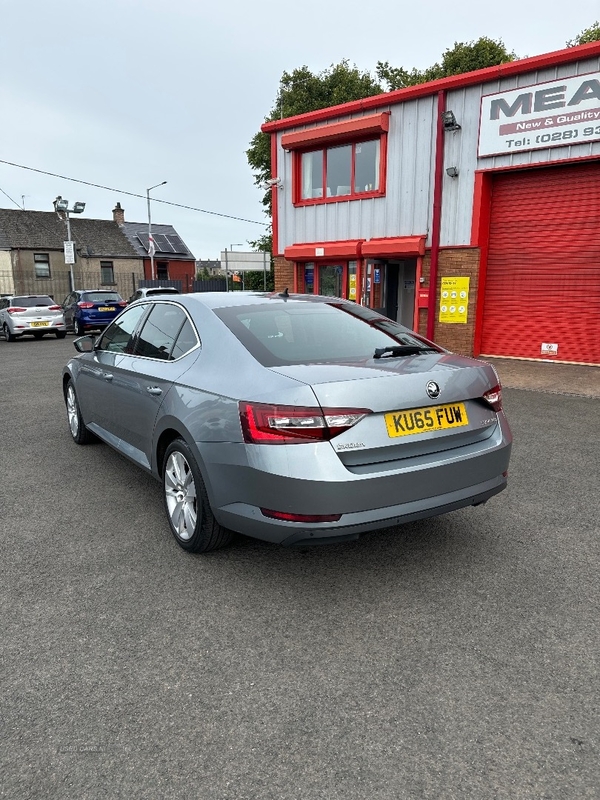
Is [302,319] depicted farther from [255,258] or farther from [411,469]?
[255,258]

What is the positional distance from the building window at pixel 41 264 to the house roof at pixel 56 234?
57 cm

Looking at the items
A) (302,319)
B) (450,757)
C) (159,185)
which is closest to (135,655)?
(450,757)

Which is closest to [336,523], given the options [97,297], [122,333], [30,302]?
[122,333]

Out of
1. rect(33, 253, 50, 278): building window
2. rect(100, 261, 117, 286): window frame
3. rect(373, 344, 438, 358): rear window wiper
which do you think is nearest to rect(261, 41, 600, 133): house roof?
rect(373, 344, 438, 358): rear window wiper

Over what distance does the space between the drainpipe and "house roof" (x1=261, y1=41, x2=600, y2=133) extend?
307 mm

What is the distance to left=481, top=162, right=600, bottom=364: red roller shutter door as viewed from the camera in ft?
35.5

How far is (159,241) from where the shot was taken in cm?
4497

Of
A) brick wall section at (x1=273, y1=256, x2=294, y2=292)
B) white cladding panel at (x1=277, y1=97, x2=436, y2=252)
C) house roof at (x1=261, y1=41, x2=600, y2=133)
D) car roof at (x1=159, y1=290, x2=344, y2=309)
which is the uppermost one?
house roof at (x1=261, y1=41, x2=600, y2=133)

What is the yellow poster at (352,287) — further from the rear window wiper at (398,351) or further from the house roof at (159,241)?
the house roof at (159,241)

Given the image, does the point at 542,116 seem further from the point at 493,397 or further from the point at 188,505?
the point at 188,505

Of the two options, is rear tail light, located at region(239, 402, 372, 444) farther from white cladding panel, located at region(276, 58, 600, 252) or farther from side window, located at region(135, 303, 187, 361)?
white cladding panel, located at region(276, 58, 600, 252)

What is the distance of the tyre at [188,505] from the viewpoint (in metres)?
3.20

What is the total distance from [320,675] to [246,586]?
809 mm

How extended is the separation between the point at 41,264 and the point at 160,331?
41.1 meters
